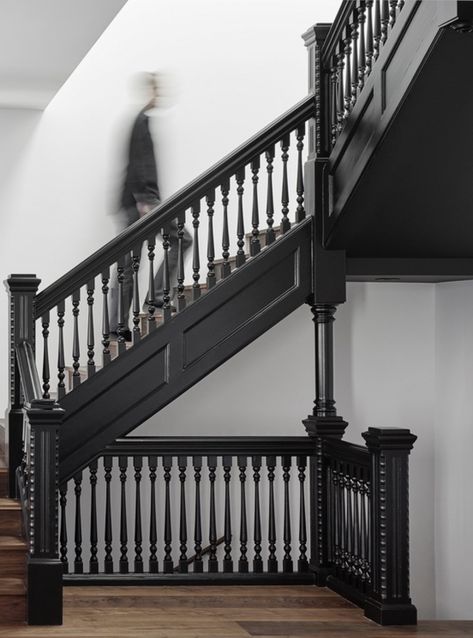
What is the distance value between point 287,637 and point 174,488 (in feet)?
8.47

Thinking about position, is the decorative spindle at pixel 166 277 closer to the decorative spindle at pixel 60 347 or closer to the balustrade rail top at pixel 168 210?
the balustrade rail top at pixel 168 210

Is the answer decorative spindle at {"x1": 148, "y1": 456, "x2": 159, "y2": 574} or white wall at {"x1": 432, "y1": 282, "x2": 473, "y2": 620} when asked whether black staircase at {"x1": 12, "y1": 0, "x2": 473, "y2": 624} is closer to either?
decorative spindle at {"x1": 148, "y1": 456, "x2": 159, "y2": 574}

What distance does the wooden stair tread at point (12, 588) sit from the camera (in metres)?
5.38

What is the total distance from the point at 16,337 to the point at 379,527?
2.15 m

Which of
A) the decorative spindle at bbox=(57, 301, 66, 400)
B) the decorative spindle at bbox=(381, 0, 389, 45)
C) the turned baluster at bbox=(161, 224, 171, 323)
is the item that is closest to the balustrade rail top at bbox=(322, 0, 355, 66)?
the decorative spindle at bbox=(381, 0, 389, 45)

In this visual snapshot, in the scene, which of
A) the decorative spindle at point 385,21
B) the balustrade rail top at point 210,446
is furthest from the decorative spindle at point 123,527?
the decorative spindle at point 385,21

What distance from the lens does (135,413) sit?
636cm

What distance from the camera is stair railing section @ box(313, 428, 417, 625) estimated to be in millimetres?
5367

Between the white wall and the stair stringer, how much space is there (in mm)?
1397

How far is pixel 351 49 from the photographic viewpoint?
20.1 ft

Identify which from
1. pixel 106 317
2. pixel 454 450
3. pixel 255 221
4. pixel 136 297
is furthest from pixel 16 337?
pixel 454 450

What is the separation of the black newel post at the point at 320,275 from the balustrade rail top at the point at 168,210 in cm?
14

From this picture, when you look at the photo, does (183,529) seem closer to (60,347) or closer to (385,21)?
(60,347)

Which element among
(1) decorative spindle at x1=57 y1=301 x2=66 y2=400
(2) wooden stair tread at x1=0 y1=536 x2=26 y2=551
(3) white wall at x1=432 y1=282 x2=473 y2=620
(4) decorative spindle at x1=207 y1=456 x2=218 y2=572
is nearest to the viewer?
(2) wooden stair tread at x1=0 y1=536 x2=26 y2=551
